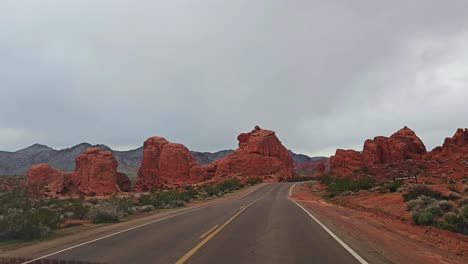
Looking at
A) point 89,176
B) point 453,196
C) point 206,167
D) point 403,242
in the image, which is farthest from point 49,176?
point 403,242

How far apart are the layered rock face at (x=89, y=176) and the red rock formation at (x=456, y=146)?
59867mm

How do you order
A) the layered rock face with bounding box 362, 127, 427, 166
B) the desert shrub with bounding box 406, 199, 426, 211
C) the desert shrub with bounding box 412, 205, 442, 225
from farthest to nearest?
the layered rock face with bounding box 362, 127, 427, 166, the desert shrub with bounding box 406, 199, 426, 211, the desert shrub with bounding box 412, 205, 442, 225

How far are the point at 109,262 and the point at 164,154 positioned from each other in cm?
8448

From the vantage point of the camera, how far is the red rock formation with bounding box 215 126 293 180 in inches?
3797

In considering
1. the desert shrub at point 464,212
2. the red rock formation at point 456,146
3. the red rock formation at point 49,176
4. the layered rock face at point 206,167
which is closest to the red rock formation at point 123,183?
the layered rock face at point 206,167

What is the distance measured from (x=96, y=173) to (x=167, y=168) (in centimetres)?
1725

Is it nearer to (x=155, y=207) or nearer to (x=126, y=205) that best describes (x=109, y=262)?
(x=126, y=205)

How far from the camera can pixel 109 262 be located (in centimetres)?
960

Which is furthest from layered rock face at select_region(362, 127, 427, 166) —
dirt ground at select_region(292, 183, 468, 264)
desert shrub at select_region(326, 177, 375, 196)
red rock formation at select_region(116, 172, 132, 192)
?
dirt ground at select_region(292, 183, 468, 264)

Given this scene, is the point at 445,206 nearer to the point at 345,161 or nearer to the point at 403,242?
the point at 403,242

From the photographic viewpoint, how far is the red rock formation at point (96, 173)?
254 ft

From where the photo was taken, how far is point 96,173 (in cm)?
7850

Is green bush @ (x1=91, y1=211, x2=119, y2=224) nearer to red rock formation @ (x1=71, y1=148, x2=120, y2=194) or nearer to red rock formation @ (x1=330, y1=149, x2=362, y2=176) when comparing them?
red rock formation @ (x1=71, y1=148, x2=120, y2=194)

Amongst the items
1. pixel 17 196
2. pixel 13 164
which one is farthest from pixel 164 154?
pixel 13 164
